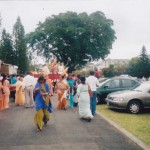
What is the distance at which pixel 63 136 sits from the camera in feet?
35.0

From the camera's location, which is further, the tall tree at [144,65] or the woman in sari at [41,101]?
the tall tree at [144,65]

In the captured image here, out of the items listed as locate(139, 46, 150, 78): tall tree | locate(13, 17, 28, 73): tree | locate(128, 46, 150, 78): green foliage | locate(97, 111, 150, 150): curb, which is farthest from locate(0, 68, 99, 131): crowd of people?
locate(128, 46, 150, 78): green foliage

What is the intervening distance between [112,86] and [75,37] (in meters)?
39.3

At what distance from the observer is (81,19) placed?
61188mm

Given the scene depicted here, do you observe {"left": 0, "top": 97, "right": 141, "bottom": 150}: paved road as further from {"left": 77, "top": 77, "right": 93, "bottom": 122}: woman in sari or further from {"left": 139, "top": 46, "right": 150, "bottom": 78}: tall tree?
{"left": 139, "top": 46, "right": 150, "bottom": 78}: tall tree

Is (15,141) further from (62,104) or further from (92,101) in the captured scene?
(62,104)

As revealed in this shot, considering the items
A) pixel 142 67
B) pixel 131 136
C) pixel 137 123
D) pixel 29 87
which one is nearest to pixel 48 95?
pixel 131 136

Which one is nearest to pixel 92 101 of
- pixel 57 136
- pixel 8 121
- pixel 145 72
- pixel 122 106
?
pixel 122 106

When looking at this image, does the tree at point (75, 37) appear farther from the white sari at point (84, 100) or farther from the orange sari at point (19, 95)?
the white sari at point (84, 100)

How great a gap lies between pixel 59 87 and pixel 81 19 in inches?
1735

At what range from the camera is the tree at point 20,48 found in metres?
92.7

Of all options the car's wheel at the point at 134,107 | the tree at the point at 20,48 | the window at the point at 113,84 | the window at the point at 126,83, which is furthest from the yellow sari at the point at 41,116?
the tree at the point at 20,48

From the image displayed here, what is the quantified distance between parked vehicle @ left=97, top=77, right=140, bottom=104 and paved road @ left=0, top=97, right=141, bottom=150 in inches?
264

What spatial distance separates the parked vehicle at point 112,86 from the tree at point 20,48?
239 feet
